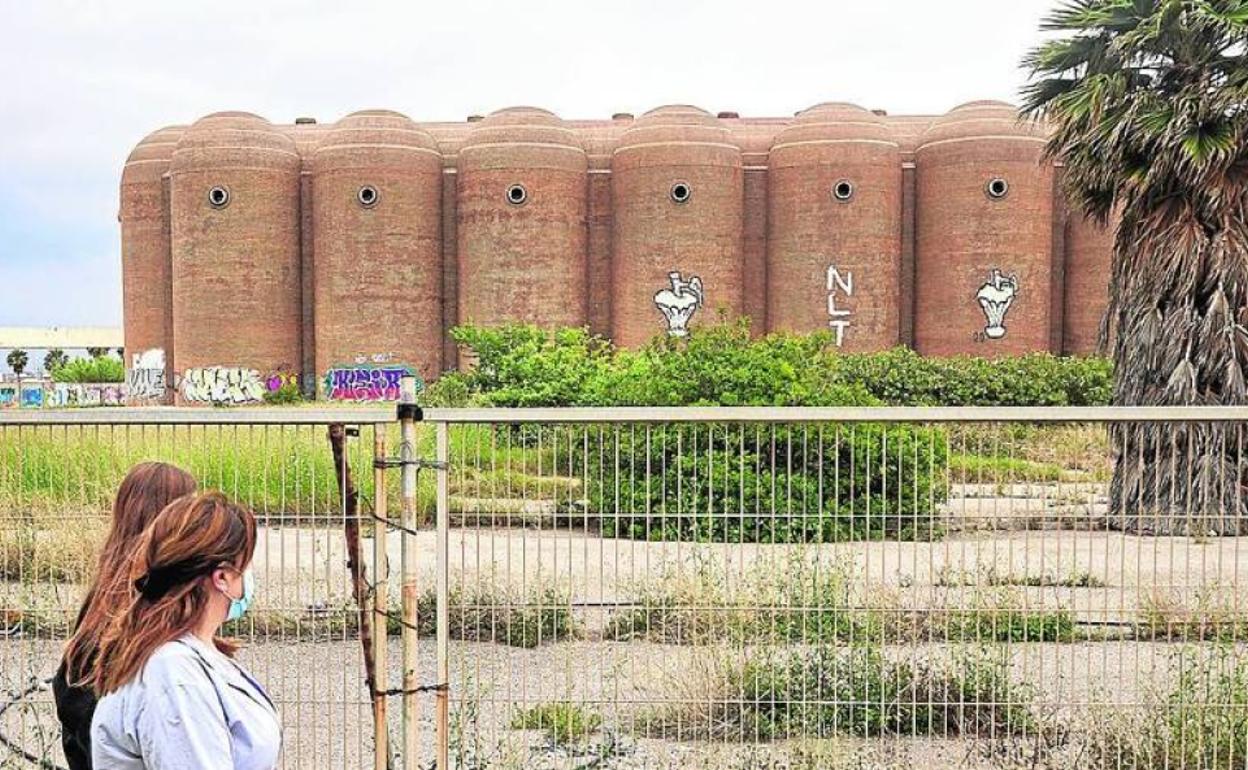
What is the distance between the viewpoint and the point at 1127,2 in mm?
14484

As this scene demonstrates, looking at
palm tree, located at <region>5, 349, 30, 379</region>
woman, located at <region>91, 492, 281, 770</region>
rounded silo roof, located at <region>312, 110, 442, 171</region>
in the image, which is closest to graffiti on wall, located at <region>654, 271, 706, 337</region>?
rounded silo roof, located at <region>312, 110, 442, 171</region>

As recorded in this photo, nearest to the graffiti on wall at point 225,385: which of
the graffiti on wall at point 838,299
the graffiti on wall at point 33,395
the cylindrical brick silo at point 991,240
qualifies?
the graffiti on wall at point 33,395

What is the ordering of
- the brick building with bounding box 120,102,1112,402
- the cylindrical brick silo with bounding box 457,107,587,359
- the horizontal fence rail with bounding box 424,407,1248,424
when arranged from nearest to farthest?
the horizontal fence rail with bounding box 424,407,1248,424 < the brick building with bounding box 120,102,1112,402 < the cylindrical brick silo with bounding box 457,107,587,359

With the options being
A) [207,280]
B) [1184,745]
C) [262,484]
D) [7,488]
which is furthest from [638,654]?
[207,280]

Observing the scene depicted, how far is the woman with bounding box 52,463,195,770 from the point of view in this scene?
2.61 m

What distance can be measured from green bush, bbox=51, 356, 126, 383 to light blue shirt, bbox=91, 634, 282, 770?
5922 centimetres

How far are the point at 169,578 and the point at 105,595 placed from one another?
0.26 metres

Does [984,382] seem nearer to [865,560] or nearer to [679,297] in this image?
[679,297]

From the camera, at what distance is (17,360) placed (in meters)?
78.2

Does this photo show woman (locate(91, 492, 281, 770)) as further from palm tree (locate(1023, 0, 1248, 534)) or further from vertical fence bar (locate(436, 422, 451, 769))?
palm tree (locate(1023, 0, 1248, 534))

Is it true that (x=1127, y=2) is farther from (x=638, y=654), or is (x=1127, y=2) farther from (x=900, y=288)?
(x=900, y=288)

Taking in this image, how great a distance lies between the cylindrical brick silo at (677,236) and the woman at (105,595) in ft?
119

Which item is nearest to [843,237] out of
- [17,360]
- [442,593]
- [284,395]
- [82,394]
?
[284,395]

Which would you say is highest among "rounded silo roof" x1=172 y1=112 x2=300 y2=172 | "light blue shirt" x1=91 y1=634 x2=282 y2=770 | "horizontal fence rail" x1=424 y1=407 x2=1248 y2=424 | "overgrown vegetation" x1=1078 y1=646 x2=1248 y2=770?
"rounded silo roof" x1=172 y1=112 x2=300 y2=172
